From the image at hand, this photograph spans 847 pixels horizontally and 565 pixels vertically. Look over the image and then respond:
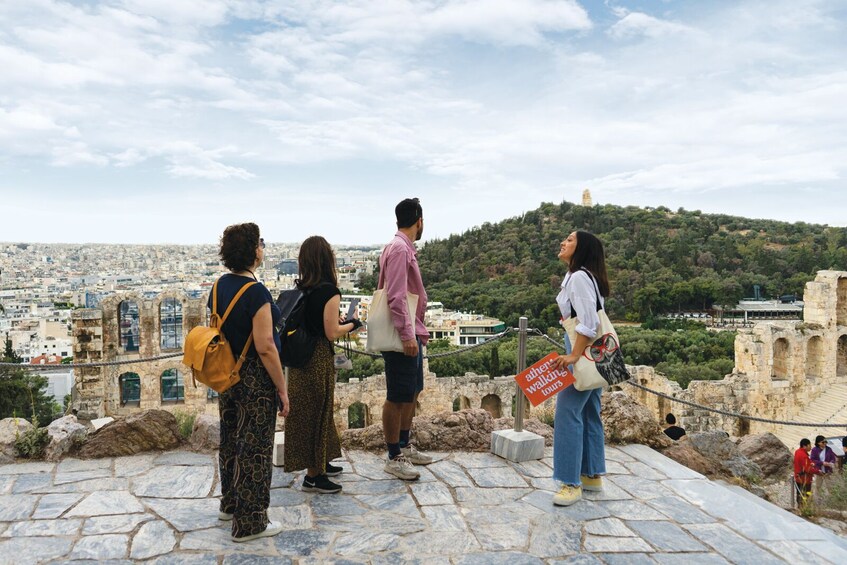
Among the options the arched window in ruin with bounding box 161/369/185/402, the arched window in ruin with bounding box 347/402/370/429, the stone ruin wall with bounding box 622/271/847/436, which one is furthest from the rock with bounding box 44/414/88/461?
the stone ruin wall with bounding box 622/271/847/436

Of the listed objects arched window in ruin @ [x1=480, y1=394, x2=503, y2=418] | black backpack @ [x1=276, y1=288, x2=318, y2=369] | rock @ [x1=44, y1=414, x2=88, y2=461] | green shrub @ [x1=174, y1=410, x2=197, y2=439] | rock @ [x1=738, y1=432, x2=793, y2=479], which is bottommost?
arched window in ruin @ [x1=480, y1=394, x2=503, y2=418]

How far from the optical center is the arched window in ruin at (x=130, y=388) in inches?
777

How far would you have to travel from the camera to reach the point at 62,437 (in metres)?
4.73

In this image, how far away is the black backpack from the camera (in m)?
3.88

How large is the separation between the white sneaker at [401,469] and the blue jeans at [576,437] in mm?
979

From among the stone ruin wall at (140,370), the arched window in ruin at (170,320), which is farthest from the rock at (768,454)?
the arched window in ruin at (170,320)

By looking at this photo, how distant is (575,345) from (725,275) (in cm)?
5601

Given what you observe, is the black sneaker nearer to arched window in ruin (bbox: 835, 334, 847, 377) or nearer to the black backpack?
the black backpack

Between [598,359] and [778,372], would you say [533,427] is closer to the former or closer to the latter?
[598,359]

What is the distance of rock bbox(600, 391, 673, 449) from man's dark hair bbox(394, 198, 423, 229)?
2599 mm

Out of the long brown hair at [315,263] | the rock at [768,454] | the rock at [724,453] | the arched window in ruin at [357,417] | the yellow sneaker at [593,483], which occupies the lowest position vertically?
the arched window in ruin at [357,417]

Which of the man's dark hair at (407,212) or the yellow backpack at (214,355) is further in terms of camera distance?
the man's dark hair at (407,212)

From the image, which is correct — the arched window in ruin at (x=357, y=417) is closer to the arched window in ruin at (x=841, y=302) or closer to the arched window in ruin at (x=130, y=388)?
the arched window in ruin at (x=130, y=388)

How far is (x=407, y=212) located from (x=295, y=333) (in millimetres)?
1124
